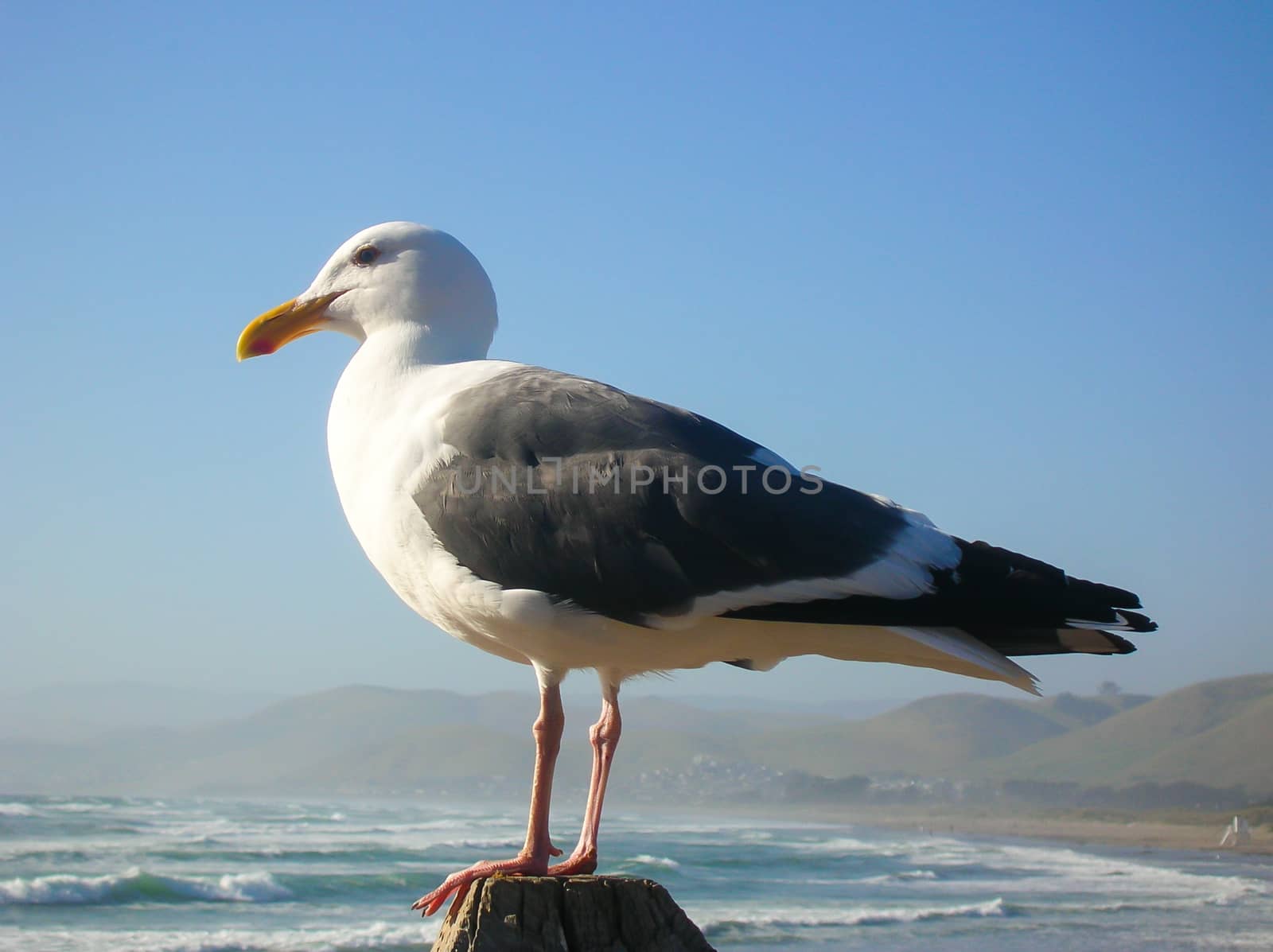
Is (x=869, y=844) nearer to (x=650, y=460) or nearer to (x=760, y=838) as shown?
(x=760, y=838)

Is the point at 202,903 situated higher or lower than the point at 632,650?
lower

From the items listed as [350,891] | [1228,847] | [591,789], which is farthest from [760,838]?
[591,789]

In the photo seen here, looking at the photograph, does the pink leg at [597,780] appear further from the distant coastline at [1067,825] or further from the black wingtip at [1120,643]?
the distant coastline at [1067,825]

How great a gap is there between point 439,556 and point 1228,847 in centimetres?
3290

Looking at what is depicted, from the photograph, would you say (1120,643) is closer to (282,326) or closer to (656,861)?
(282,326)

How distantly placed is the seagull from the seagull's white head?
485 millimetres

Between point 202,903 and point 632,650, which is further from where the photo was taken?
point 202,903

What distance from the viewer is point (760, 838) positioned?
115 feet

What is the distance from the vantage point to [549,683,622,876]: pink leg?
3.57 metres

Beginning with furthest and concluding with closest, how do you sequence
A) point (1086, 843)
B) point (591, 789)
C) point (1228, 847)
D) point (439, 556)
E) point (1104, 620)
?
point (1086, 843) < point (1228, 847) < point (591, 789) < point (439, 556) < point (1104, 620)

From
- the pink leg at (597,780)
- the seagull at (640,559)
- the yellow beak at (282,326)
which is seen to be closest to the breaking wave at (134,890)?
the yellow beak at (282,326)

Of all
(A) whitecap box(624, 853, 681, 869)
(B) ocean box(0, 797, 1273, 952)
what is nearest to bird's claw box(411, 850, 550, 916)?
(B) ocean box(0, 797, 1273, 952)

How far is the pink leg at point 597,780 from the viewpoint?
3574 millimetres

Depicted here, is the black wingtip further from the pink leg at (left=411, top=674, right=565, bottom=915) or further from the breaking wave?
the breaking wave
